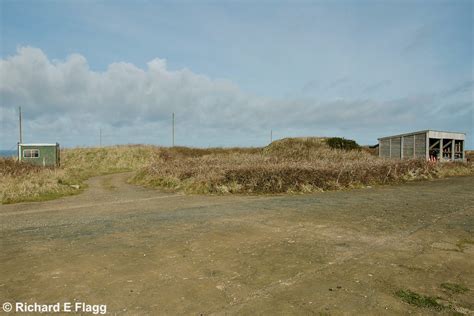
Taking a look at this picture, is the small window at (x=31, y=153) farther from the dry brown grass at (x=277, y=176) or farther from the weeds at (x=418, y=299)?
the weeds at (x=418, y=299)

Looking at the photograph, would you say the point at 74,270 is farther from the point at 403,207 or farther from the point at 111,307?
the point at 403,207

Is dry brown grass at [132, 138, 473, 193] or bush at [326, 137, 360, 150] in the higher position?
bush at [326, 137, 360, 150]

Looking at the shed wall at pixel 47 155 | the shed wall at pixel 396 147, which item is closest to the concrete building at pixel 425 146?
the shed wall at pixel 396 147

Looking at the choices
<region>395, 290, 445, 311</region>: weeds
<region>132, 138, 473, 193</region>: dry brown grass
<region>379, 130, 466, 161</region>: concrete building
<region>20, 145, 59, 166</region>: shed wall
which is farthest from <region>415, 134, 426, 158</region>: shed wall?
<region>20, 145, 59, 166</region>: shed wall

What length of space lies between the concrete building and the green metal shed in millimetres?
28340

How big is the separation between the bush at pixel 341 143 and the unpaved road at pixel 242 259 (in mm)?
21217

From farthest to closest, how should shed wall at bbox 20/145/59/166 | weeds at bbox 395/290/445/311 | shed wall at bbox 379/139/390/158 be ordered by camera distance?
shed wall at bbox 379/139/390/158, shed wall at bbox 20/145/59/166, weeds at bbox 395/290/445/311

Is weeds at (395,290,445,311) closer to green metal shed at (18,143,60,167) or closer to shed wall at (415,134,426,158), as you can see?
shed wall at (415,134,426,158)

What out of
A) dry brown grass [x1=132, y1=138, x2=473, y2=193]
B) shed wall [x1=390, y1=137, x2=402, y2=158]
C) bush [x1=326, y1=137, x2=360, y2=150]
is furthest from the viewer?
bush [x1=326, y1=137, x2=360, y2=150]

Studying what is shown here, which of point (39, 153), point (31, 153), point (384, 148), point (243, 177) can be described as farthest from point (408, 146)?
point (31, 153)

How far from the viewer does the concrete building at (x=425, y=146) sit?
1030 inches

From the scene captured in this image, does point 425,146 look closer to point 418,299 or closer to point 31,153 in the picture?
point 418,299

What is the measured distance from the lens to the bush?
3058cm

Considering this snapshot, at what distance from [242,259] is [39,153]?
27960mm
